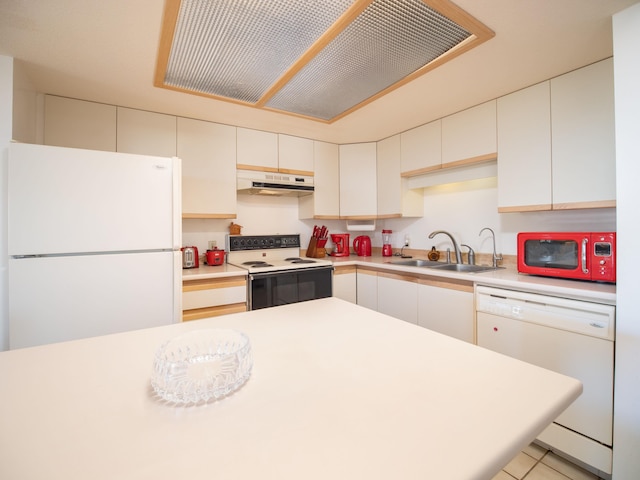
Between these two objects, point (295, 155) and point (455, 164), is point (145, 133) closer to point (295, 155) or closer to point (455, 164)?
point (295, 155)

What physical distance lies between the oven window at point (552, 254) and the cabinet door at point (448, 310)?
41 centimetres

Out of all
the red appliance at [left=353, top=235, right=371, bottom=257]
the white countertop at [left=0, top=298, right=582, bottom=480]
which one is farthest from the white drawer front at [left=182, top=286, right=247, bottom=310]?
the red appliance at [left=353, top=235, right=371, bottom=257]

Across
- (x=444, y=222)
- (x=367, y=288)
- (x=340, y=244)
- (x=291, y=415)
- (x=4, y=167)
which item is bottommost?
(x=367, y=288)

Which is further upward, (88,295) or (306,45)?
(306,45)

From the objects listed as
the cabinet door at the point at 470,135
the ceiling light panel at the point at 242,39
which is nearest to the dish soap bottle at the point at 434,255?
the cabinet door at the point at 470,135

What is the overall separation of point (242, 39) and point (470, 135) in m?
1.75

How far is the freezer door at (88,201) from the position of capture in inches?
56.5

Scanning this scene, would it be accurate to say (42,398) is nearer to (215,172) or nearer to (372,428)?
(372,428)

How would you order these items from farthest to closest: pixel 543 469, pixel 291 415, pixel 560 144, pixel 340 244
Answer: pixel 340 244 → pixel 560 144 → pixel 543 469 → pixel 291 415

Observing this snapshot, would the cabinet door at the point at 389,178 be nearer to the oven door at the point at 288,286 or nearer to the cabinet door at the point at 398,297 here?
the cabinet door at the point at 398,297

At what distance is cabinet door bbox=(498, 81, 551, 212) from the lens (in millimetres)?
1856

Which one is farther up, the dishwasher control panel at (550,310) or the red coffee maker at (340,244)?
the red coffee maker at (340,244)

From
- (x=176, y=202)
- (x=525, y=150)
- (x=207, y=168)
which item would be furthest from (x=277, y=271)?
(x=525, y=150)

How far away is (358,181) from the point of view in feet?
10.4
